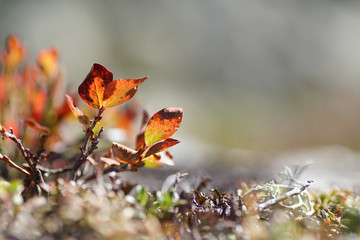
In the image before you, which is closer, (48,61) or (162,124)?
(162,124)

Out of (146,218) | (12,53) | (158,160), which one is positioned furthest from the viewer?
(12,53)

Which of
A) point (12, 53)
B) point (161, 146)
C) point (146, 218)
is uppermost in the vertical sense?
point (12, 53)

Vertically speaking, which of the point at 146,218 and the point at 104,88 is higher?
the point at 104,88

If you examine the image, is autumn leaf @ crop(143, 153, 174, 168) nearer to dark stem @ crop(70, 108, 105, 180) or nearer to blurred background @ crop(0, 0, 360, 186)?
dark stem @ crop(70, 108, 105, 180)

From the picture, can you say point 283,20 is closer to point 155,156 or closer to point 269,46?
point 269,46

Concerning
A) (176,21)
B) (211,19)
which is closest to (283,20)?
(211,19)

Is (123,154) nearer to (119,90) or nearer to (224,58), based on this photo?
(119,90)

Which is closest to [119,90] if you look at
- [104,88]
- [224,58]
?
[104,88]

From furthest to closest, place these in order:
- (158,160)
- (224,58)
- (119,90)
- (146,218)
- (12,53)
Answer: (224,58)
(12,53)
(158,160)
(119,90)
(146,218)
